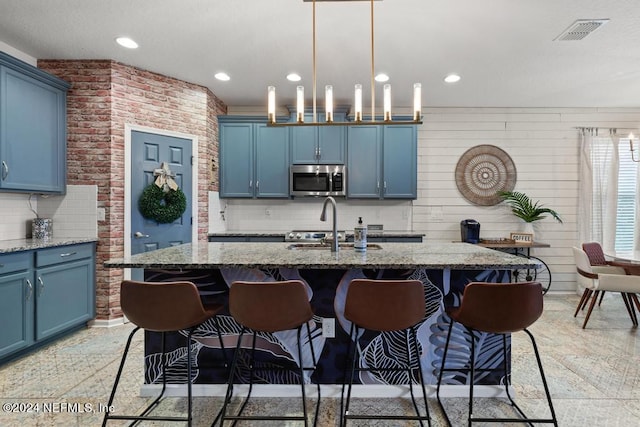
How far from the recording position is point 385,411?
2.12 m

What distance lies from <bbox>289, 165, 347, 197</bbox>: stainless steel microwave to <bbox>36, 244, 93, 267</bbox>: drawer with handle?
236 cm

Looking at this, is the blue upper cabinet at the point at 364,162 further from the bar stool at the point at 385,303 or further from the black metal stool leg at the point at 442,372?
the bar stool at the point at 385,303

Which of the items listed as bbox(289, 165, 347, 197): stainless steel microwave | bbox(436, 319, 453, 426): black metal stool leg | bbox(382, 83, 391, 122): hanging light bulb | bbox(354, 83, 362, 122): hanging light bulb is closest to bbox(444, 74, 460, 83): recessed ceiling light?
bbox(289, 165, 347, 197): stainless steel microwave

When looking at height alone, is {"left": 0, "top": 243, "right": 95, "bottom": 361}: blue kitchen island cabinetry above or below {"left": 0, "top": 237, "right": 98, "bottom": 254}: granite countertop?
below

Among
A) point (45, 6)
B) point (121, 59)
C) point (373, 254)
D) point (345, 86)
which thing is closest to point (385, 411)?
point (373, 254)

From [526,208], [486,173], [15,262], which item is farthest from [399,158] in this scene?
[15,262]

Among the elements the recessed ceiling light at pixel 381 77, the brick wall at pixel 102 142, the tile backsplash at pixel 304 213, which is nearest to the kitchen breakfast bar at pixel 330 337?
the brick wall at pixel 102 142

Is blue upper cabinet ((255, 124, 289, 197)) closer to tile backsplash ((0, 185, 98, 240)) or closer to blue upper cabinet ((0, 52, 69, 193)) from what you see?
tile backsplash ((0, 185, 98, 240))

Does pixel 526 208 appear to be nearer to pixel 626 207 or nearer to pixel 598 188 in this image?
pixel 598 188

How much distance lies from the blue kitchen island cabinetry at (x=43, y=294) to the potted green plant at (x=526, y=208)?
512cm

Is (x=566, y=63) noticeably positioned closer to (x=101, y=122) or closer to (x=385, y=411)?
(x=385, y=411)

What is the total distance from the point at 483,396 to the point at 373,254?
117cm

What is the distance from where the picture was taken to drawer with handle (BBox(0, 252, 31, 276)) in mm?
2609

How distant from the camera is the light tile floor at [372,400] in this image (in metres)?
2.08
